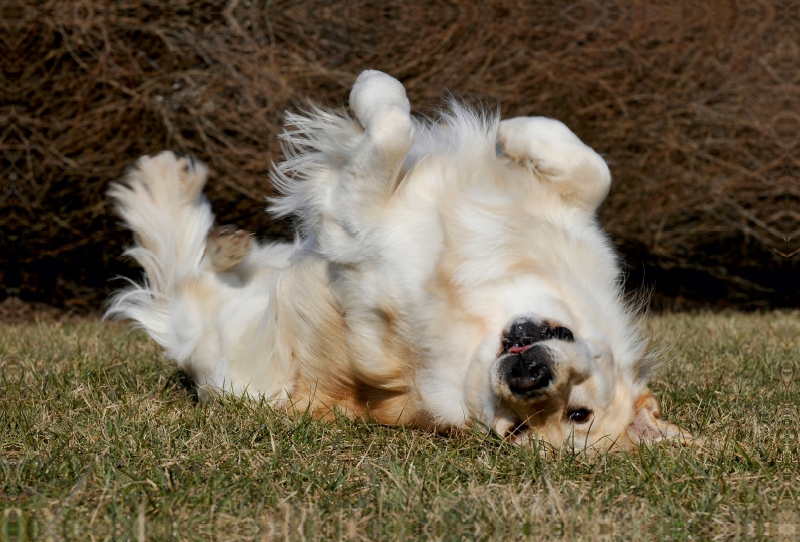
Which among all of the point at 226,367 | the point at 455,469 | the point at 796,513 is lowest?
the point at 226,367

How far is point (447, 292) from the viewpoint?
301 centimetres

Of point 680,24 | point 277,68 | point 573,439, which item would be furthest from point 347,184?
point 680,24

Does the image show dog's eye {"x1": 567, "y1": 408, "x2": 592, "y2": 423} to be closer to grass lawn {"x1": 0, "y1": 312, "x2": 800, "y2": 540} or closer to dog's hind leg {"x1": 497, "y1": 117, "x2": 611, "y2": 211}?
grass lawn {"x1": 0, "y1": 312, "x2": 800, "y2": 540}

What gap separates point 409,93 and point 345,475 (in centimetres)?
422

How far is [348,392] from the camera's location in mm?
3410

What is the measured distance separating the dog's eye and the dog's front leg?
0.97 m

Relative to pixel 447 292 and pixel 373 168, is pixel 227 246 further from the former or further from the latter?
pixel 447 292

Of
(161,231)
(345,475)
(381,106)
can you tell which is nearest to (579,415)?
(345,475)

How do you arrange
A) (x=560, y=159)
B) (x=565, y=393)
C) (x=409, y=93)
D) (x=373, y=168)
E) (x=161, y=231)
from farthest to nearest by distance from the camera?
(x=409, y=93)
(x=161, y=231)
(x=560, y=159)
(x=373, y=168)
(x=565, y=393)

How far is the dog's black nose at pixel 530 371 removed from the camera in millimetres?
2631

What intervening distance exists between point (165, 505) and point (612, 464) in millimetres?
1353

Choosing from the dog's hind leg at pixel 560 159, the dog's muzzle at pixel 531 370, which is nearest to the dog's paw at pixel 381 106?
the dog's hind leg at pixel 560 159

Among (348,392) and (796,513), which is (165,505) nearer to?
(348,392)

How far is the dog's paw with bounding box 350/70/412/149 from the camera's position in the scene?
3.15 metres
